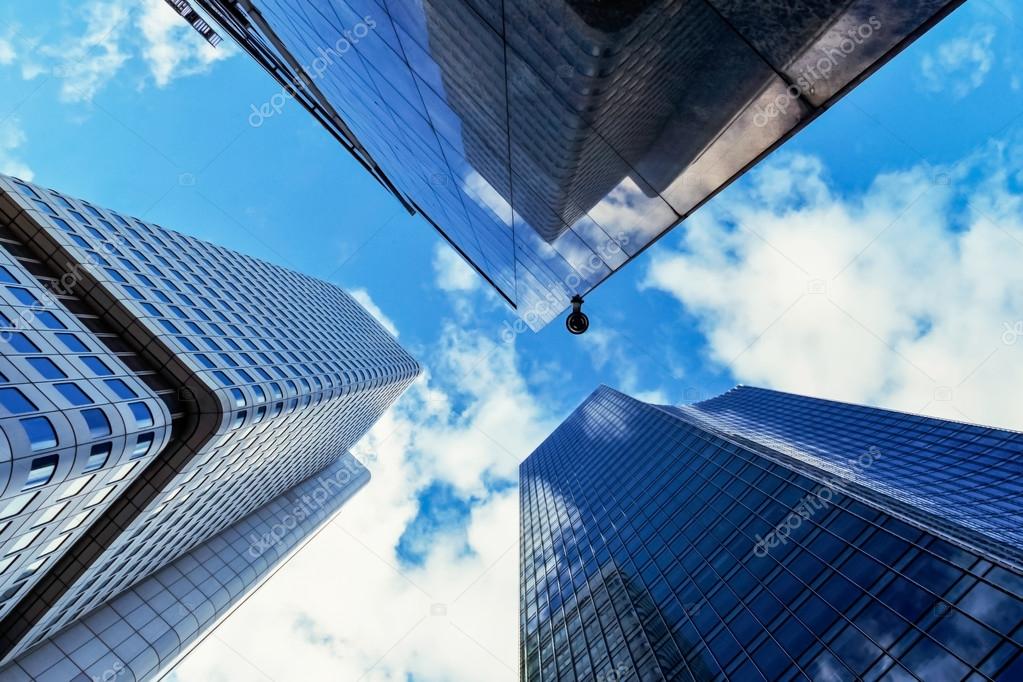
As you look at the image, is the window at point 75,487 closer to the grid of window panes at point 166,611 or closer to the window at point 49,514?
the window at point 49,514

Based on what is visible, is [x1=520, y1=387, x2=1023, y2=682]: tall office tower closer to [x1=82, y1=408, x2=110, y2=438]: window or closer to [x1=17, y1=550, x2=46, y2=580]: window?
[x1=82, y1=408, x2=110, y2=438]: window

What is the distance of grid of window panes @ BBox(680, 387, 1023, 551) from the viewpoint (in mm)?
47344

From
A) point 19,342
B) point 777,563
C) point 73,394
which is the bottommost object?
point 777,563

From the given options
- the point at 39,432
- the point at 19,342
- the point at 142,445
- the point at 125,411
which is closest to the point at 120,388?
the point at 125,411

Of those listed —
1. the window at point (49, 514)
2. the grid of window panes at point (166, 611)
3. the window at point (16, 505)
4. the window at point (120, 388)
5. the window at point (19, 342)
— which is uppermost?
the window at point (19, 342)

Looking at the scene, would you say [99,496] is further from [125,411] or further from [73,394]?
[73,394]

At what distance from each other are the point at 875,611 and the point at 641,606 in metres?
18.1

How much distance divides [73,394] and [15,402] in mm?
3128

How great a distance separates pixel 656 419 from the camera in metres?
75.4

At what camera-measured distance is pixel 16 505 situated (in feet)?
59.7

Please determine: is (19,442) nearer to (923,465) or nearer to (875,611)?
(875,611)

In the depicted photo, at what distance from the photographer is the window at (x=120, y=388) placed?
23.2m

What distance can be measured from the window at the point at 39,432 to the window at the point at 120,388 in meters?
5.09

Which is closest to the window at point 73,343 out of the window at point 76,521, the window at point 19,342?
the window at point 19,342
